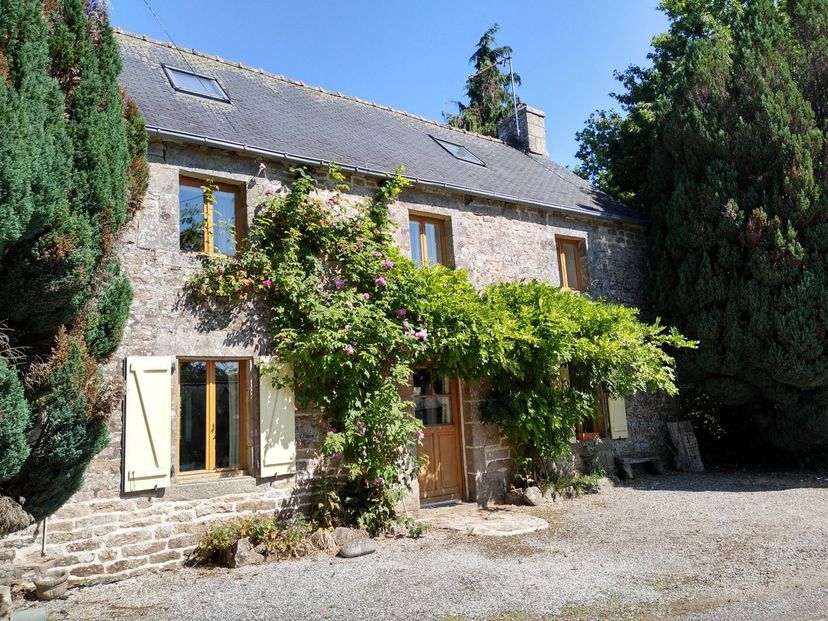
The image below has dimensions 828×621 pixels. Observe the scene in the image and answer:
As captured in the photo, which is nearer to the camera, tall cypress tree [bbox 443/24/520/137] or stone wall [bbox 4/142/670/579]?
stone wall [bbox 4/142/670/579]

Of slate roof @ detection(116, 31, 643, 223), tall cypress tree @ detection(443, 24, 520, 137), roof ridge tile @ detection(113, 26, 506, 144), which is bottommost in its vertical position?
slate roof @ detection(116, 31, 643, 223)

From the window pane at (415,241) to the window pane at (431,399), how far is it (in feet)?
5.24

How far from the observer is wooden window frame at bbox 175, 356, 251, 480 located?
608 cm

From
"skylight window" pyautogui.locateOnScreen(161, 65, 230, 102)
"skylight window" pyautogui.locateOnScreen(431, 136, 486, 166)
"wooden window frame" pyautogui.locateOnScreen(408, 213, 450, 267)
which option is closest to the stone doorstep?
"wooden window frame" pyautogui.locateOnScreen(408, 213, 450, 267)

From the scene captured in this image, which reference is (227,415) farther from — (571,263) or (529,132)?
(529,132)

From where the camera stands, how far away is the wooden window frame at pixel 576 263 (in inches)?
396

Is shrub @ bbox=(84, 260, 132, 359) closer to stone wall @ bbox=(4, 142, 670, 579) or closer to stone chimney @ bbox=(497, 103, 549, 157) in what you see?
stone wall @ bbox=(4, 142, 670, 579)

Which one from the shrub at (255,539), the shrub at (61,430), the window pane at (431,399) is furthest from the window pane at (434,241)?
the shrub at (61,430)

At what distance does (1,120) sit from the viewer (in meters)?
3.42

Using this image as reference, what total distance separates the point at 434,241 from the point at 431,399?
230cm

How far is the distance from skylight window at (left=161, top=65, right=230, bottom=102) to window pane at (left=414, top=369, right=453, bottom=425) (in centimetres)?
474

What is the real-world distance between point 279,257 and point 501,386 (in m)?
3.48

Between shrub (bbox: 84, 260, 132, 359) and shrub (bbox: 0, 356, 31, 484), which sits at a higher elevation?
shrub (bbox: 84, 260, 132, 359)

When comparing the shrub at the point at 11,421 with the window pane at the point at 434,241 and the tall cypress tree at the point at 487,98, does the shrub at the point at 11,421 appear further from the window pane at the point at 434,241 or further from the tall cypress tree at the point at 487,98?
the tall cypress tree at the point at 487,98
